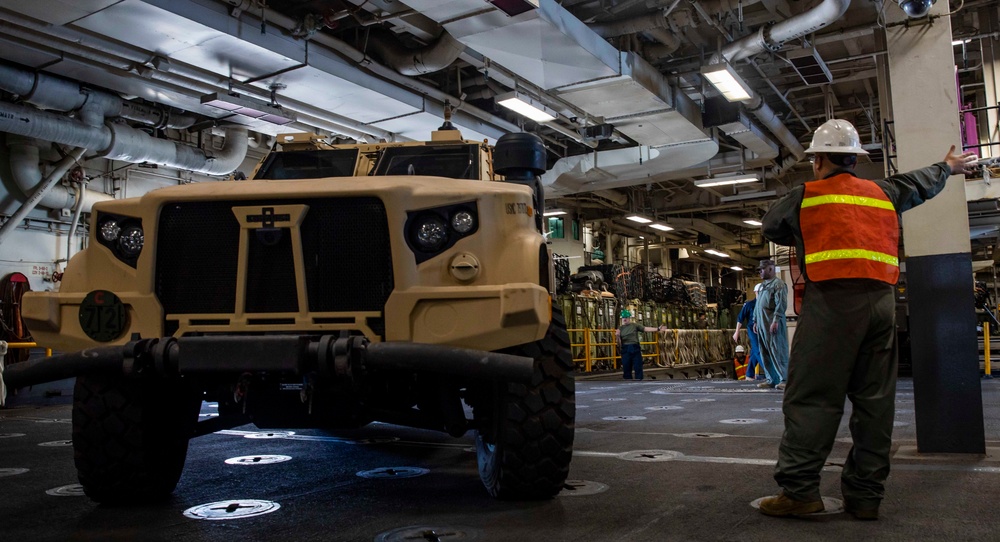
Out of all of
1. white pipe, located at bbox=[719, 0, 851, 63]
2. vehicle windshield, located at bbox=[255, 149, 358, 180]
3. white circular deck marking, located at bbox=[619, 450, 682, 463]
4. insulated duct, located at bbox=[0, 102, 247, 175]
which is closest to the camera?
white circular deck marking, located at bbox=[619, 450, 682, 463]

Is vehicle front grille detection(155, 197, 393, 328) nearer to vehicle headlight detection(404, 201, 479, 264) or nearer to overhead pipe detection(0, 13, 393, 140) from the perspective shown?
vehicle headlight detection(404, 201, 479, 264)

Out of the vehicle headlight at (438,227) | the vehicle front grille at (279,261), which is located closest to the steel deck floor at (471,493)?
the vehicle front grille at (279,261)

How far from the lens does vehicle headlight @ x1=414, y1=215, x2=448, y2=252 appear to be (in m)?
3.48

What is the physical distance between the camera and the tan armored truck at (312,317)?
10.6 ft

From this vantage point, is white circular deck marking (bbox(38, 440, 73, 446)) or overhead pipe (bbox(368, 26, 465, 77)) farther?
overhead pipe (bbox(368, 26, 465, 77))

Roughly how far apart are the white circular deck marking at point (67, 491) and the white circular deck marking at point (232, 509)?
843 millimetres

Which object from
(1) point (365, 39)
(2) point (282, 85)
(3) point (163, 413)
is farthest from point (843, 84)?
(3) point (163, 413)

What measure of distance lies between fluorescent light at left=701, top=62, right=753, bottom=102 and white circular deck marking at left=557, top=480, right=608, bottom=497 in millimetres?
8764

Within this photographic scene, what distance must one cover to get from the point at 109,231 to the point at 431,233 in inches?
59.6

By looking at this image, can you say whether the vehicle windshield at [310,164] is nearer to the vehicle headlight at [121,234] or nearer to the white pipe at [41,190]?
the vehicle headlight at [121,234]

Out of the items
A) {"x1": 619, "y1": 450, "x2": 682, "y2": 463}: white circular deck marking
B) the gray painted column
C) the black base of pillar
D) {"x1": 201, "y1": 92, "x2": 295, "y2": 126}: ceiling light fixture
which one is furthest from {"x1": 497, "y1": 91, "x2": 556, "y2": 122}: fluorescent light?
the black base of pillar

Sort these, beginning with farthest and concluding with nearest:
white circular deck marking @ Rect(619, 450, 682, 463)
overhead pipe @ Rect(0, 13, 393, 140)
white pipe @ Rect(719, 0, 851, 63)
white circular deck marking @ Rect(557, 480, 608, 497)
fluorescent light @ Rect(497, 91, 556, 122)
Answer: fluorescent light @ Rect(497, 91, 556, 122)
white pipe @ Rect(719, 0, 851, 63)
overhead pipe @ Rect(0, 13, 393, 140)
white circular deck marking @ Rect(619, 450, 682, 463)
white circular deck marking @ Rect(557, 480, 608, 497)

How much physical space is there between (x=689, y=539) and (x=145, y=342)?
7.73 ft

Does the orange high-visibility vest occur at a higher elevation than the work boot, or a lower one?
higher
